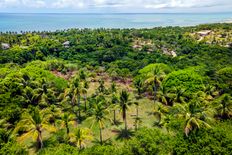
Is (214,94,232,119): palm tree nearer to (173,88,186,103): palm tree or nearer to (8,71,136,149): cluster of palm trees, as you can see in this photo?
(173,88,186,103): palm tree

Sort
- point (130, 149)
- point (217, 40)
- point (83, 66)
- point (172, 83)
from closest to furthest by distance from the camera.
A: point (130, 149), point (172, 83), point (83, 66), point (217, 40)

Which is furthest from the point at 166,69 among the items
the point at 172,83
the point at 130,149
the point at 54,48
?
the point at 54,48

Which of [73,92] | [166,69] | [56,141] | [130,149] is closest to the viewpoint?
[130,149]

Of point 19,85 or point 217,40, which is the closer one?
point 19,85

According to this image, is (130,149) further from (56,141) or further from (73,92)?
(73,92)

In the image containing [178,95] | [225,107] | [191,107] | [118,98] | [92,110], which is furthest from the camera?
[178,95]

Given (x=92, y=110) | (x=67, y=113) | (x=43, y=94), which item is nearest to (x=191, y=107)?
(x=67, y=113)

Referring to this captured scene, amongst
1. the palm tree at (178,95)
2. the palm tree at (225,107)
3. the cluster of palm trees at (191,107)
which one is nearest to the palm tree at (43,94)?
the cluster of palm trees at (191,107)

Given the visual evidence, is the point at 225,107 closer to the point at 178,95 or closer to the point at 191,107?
the point at 178,95
